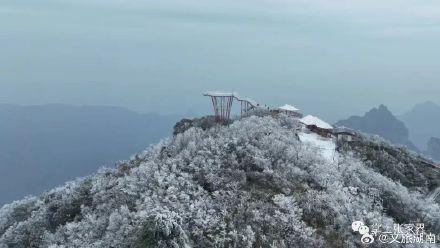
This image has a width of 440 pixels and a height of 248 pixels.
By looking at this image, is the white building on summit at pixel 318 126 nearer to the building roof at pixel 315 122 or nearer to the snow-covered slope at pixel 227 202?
the building roof at pixel 315 122

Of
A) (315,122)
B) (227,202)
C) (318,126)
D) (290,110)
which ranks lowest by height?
(290,110)

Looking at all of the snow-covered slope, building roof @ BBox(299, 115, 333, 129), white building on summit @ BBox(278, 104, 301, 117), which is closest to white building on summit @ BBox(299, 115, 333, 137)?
building roof @ BBox(299, 115, 333, 129)

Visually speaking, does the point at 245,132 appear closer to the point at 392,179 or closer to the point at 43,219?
the point at 392,179

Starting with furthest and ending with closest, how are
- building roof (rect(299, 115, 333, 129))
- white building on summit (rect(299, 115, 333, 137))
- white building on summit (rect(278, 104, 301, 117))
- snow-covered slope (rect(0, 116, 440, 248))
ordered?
1. white building on summit (rect(278, 104, 301, 117))
2. building roof (rect(299, 115, 333, 129))
3. white building on summit (rect(299, 115, 333, 137))
4. snow-covered slope (rect(0, 116, 440, 248))

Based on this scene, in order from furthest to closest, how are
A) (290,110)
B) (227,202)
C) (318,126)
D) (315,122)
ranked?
(290,110) → (315,122) → (318,126) → (227,202)

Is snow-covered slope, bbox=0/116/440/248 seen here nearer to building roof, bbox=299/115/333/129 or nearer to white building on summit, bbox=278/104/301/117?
building roof, bbox=299/115/333/129

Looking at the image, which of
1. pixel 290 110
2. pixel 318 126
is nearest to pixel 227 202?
pixel 318 126

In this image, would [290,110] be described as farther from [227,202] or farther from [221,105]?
[227,202]

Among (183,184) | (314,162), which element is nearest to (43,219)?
(183,184)

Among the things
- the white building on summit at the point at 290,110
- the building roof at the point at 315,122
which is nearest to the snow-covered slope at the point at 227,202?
the building roof at the point at 315,122
